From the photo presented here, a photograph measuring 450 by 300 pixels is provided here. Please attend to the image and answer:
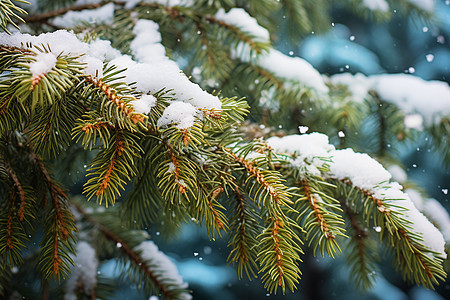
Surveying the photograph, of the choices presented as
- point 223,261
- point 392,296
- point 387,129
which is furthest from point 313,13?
point 392,296

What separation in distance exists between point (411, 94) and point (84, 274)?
1.26m

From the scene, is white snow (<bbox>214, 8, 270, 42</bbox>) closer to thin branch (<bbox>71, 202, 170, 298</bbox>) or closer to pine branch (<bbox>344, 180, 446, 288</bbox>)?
pine branch (<bbox>344, 180, 446, 288</bbox>)

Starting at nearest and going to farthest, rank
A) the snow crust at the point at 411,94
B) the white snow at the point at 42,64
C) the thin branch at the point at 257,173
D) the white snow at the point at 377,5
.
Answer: the white snow at the point at 42,64 → the thin branch at the point at 257,173 → the snow crust at the point at 411,94 → the white snow at the point at 377,5

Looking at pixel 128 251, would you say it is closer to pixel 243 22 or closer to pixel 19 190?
pixel 19 190

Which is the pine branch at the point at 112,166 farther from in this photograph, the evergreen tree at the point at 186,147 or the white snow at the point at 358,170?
the white snow at the point at 358,170

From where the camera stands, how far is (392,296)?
9.09 feet

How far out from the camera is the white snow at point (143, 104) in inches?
20.2

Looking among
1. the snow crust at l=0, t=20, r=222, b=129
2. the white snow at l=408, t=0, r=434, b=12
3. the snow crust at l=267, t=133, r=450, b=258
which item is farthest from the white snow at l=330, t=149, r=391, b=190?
the white snow at l=408, t=0, r=434, b=12

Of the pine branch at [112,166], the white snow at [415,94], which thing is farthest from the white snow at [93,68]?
the white snow at [415,94]

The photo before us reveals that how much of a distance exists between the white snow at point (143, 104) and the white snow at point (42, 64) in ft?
0.40

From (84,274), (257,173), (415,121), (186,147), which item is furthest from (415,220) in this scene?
(84,274)

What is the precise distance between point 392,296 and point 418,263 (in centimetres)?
254

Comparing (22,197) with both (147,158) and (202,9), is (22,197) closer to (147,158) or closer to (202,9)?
(147,158)

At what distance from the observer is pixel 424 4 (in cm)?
153
